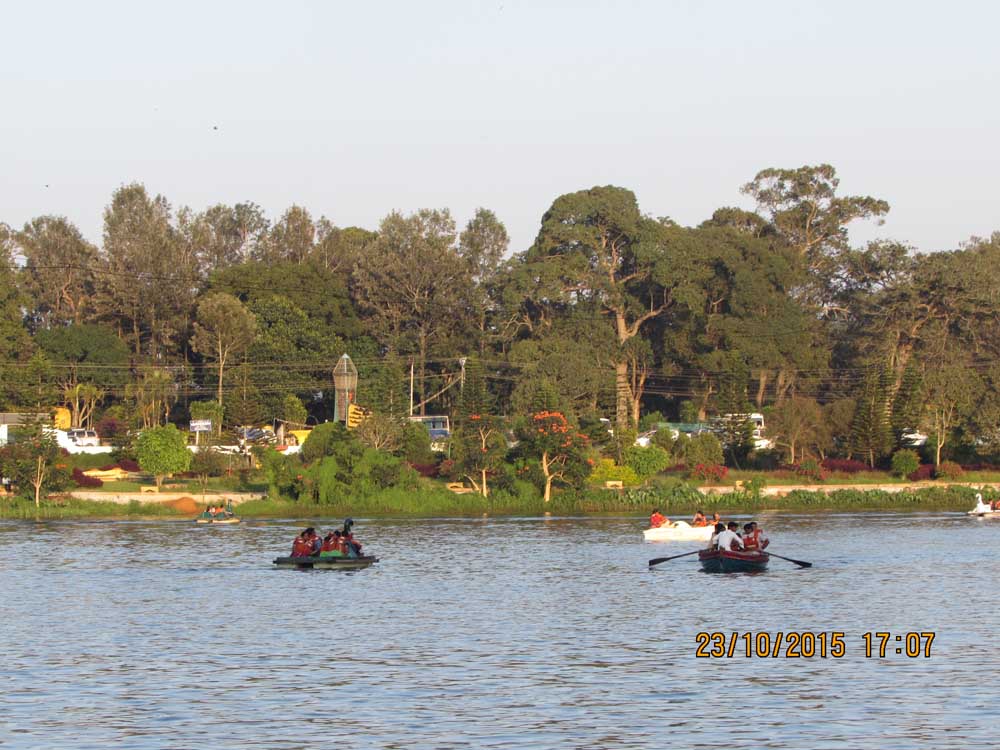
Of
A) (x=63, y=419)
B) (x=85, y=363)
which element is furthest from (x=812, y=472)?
(x=85, y=363)

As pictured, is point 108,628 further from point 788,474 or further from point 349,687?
point 788,474

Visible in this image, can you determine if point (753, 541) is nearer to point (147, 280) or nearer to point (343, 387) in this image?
point (343, 387)

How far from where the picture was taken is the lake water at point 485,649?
23953mm

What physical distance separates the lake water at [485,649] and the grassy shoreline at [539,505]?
43.2 feet

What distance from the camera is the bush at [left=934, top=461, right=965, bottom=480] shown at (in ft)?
269

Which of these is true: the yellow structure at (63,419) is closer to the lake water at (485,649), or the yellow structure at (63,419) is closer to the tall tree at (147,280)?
the tall tree at (147,280)

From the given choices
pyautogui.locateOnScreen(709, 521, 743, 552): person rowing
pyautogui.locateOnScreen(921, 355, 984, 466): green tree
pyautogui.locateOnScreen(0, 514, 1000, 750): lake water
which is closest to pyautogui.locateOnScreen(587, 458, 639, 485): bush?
pyautogui.locateOnScreen(921, 355, 984, 466): green tree

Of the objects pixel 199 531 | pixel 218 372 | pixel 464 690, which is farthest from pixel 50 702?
pixel 218 372

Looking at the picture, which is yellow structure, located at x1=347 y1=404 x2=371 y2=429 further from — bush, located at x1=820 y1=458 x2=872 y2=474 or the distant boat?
bush, located at x1=820 y1=458 x2=872 y2=474

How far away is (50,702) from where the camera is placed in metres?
26.3

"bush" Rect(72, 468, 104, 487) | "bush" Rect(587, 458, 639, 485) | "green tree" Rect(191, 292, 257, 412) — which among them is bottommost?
"bush" Rect(72, 468, 104, 487)

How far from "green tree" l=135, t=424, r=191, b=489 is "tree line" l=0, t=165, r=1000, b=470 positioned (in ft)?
66.9

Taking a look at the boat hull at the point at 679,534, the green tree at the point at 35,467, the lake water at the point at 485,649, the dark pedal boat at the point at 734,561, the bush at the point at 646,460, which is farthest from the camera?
the bush at the point at 646,460
